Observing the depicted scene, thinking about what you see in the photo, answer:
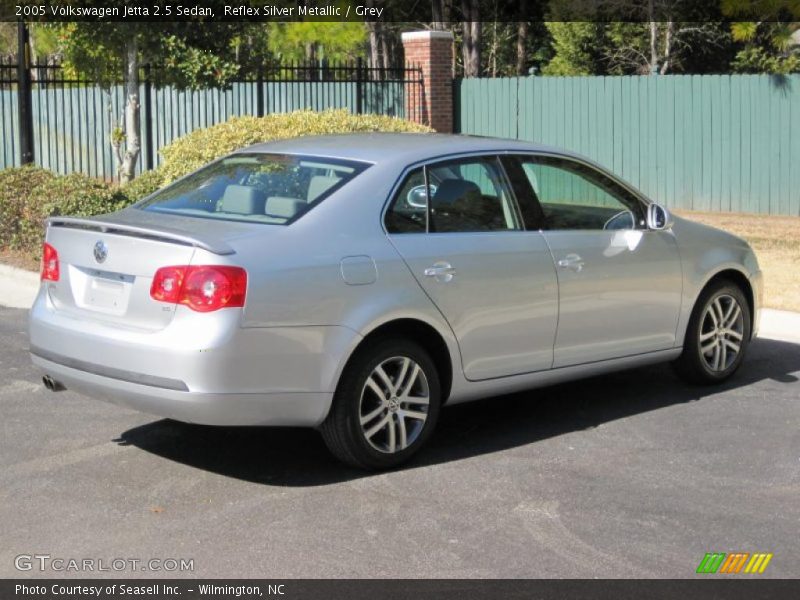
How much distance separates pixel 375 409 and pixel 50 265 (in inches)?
72.6

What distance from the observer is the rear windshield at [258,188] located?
6.34 metres

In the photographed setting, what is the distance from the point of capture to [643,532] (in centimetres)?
550

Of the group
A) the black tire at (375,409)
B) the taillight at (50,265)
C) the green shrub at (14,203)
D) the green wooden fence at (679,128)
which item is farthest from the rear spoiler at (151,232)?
the green wooden fence at (679,128)

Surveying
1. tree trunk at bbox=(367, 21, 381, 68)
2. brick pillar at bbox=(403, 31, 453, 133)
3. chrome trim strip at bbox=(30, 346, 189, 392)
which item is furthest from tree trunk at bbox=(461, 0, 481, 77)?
chrome trim strip at bbox=(30, 346, 189, 392)

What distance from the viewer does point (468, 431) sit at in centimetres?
722

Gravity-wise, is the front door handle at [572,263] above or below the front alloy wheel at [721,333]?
above

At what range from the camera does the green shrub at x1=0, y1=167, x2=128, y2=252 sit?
1321cm

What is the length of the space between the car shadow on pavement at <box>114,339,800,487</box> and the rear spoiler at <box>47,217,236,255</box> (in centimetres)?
123

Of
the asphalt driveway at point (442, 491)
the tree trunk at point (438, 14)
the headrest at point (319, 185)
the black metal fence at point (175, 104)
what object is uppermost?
the tree trunk at point (438, 14)

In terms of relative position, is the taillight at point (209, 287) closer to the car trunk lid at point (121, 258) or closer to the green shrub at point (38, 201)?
the car trunk lid at point (121, 258)

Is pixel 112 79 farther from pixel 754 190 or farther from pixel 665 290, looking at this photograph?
pixel 665 290
